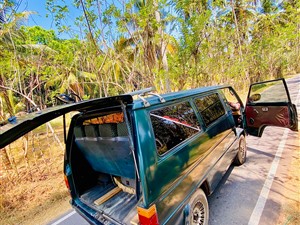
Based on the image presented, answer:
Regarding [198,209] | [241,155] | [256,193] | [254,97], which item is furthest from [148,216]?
[254,97]

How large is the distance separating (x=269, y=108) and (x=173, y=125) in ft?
10.6

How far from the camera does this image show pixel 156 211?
1.64 meters

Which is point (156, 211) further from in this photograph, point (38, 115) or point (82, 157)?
point (82, 157)

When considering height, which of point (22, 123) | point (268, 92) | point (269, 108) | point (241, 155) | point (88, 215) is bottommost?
point (241, 155)

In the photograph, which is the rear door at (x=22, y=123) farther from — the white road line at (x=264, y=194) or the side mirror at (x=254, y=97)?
the side mirror at (x=254, y=97)

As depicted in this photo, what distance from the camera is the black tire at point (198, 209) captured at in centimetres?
208

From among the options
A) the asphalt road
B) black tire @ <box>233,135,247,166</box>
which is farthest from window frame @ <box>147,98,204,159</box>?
black tire @ <box>233,135,247,166</box>

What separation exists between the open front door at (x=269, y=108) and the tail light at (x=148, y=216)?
381 cm

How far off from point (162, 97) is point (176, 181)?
94 centimetres

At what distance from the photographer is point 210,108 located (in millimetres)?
3045

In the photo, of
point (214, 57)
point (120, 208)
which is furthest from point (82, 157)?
point (214, 57)

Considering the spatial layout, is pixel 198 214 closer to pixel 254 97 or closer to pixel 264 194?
pixel 264 194

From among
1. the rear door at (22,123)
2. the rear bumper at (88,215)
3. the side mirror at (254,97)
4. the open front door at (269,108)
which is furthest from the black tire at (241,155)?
the rear door at (22,123)

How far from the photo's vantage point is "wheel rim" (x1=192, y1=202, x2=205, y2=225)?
2213 mm
